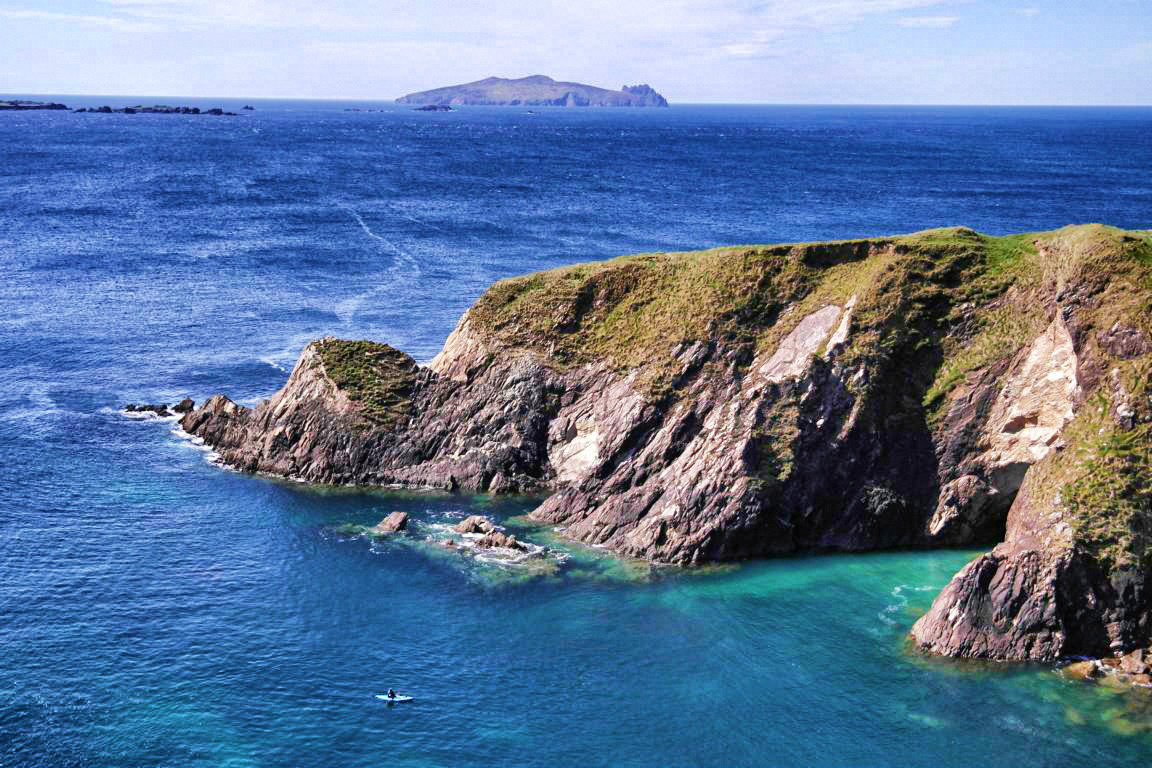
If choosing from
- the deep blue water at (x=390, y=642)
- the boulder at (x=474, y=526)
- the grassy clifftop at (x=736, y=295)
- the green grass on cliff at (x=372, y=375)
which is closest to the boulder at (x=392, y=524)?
the deep blue water at (x=390, y=642)

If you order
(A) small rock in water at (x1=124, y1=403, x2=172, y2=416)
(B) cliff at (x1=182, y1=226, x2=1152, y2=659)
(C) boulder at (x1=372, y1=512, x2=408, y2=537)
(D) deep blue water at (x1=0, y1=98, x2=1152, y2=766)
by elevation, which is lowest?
(D) deep blue water at (x1=0, y1=98, x2=1152, y2=766)

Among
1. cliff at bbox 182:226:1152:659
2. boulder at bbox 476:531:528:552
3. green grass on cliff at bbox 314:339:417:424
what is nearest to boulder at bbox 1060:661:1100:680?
cliff at bbox 182:226:1152:659

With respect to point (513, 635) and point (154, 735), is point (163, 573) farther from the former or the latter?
point (513, 635)

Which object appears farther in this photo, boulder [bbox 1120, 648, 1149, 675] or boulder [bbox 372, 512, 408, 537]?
boulder [bbox 372, 512, 408, 537]

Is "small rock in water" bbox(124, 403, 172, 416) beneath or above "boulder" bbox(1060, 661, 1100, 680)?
above

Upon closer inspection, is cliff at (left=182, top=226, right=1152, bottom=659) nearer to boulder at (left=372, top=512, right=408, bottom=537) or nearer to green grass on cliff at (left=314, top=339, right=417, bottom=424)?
green grass on cliff at (left=314, top=339, right=417, bottom=424)

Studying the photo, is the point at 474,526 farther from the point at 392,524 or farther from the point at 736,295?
the point at 736,295

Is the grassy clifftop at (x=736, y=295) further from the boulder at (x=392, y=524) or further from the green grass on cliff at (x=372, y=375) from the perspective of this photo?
the boulder at (x=392, y=524)
